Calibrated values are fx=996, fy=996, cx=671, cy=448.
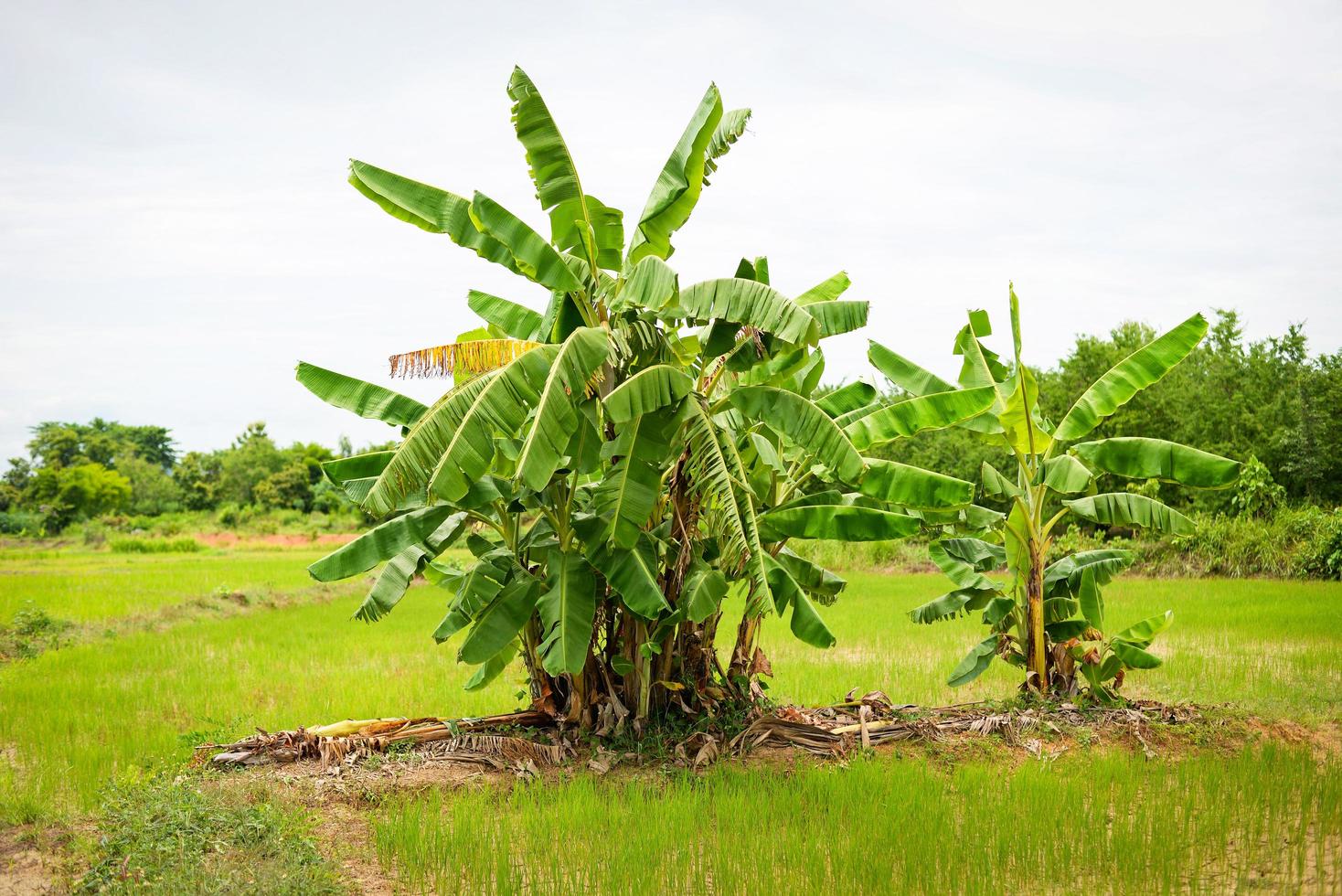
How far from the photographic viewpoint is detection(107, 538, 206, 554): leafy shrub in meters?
28.8

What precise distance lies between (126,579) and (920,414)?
17.5m

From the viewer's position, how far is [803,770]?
6.33 metres

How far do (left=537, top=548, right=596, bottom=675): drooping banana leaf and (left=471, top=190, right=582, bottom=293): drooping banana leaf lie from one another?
69.9 inches

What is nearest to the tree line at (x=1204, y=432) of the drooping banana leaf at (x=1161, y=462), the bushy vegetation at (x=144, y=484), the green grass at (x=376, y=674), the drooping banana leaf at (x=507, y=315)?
the bushy vegetation at (x=144, y=484)

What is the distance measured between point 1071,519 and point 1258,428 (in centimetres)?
448

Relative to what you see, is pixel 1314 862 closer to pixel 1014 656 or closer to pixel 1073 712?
pixel 1073 712

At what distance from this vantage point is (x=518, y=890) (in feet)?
15.0

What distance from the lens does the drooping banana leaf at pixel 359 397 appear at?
6.69 meters

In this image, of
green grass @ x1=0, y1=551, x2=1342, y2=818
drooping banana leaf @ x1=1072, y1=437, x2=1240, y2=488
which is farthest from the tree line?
drooping banana leaf @ x1=1072, y1=437, x2=1240, y2=488

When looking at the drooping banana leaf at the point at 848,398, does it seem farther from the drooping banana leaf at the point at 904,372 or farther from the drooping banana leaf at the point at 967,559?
the drooping banana leaf at the point at 967,559

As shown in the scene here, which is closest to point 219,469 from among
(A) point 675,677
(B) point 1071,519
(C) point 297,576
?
(C) point 297,576

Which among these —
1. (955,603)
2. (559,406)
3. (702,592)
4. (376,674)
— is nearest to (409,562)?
(559,406)

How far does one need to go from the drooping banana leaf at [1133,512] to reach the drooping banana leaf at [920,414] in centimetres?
118

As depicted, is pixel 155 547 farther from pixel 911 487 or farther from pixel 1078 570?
pixel 1078 570
